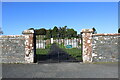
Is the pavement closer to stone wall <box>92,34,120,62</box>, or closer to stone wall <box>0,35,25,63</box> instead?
stone wall <box>0,35,25,63</box>

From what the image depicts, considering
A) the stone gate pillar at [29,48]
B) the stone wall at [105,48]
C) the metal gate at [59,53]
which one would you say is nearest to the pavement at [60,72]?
the stone gate pillar at [29,48]

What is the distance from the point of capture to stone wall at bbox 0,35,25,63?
9.97 m

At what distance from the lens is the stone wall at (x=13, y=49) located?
9969 millimetres

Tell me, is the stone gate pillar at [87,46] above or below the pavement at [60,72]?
above

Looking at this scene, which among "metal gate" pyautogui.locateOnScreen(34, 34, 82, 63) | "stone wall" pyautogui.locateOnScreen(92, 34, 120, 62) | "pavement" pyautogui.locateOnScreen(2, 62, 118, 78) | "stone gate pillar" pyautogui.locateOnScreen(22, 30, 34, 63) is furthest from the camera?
"metal gate" pyautogui.locateOnScreen(34, 34, 82, 63)

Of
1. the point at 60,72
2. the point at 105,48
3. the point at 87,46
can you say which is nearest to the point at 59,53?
the point at 87,46

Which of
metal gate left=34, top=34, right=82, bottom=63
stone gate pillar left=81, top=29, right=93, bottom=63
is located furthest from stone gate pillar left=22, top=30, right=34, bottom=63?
stone gate pillar left=81, top=29, right=93, bottom=63

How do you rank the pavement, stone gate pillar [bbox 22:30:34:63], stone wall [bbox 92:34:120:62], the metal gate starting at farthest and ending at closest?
the metal gate, stone wall [bbox 92:34:120:62], stone gate pillar [bbox 22:30:34:63], the pavement

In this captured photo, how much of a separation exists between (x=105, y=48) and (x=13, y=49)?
21.5 feet

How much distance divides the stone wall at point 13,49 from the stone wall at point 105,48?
5.12 meters

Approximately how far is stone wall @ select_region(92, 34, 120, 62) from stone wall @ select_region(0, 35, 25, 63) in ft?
16.8

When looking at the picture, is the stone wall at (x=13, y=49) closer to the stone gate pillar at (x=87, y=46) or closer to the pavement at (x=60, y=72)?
Answer: the pavement at (x=60, y=72)

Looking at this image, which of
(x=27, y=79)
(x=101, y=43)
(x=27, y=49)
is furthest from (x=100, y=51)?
(x=27, y=79)

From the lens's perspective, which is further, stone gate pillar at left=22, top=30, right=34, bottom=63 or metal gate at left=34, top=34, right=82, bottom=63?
metal gate at left=34, top=34, right=82, bottom=63
